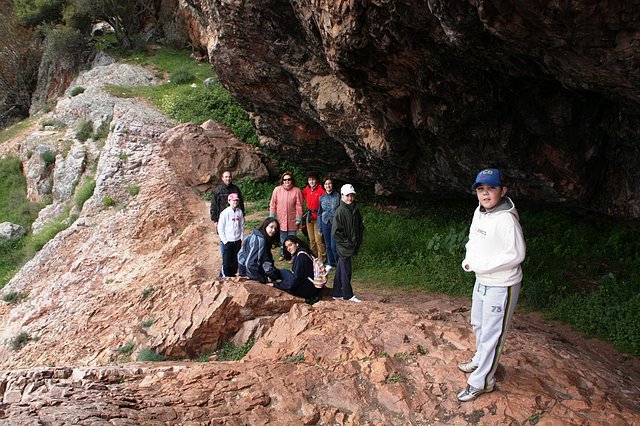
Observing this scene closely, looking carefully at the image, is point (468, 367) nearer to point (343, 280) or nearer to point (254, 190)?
point (343, 280)

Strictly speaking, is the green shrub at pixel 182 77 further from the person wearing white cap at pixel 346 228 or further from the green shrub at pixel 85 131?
the person wearing white cap at pixel 346 228

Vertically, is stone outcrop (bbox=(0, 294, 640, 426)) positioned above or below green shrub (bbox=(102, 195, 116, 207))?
below

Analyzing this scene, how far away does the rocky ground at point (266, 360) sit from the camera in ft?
13.2

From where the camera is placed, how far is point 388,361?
4.72m

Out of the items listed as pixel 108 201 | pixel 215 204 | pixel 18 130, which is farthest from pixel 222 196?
pixel 18 130

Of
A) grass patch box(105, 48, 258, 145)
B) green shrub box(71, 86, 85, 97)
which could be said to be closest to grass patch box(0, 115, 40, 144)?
green shrub box(71, 86, 85, 97)

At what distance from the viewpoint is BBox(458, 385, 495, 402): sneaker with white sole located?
4086mm

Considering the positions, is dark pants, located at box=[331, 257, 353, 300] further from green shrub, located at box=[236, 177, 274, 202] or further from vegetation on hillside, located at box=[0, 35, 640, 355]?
green shrub, located at box=[236, 177, 274, 202]

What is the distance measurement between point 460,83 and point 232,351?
14.4 feet

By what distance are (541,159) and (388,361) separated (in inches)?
166

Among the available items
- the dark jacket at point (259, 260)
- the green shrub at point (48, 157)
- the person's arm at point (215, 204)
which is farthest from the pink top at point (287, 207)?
the green shrub at point (48, 157)

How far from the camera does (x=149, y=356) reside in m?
6.36

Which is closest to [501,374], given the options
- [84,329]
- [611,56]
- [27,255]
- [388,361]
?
[388,361]

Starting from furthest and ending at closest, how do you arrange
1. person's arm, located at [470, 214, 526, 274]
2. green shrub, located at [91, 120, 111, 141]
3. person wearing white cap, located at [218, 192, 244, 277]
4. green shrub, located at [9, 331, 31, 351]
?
green shrub, located at [91, 120, 111, 141] → green shrub, located at [9, 331, 31, 351] → person wearing white cap, located at [218, 192, 244, 277] → person's arm, located at [470, 214, 526, 274]
